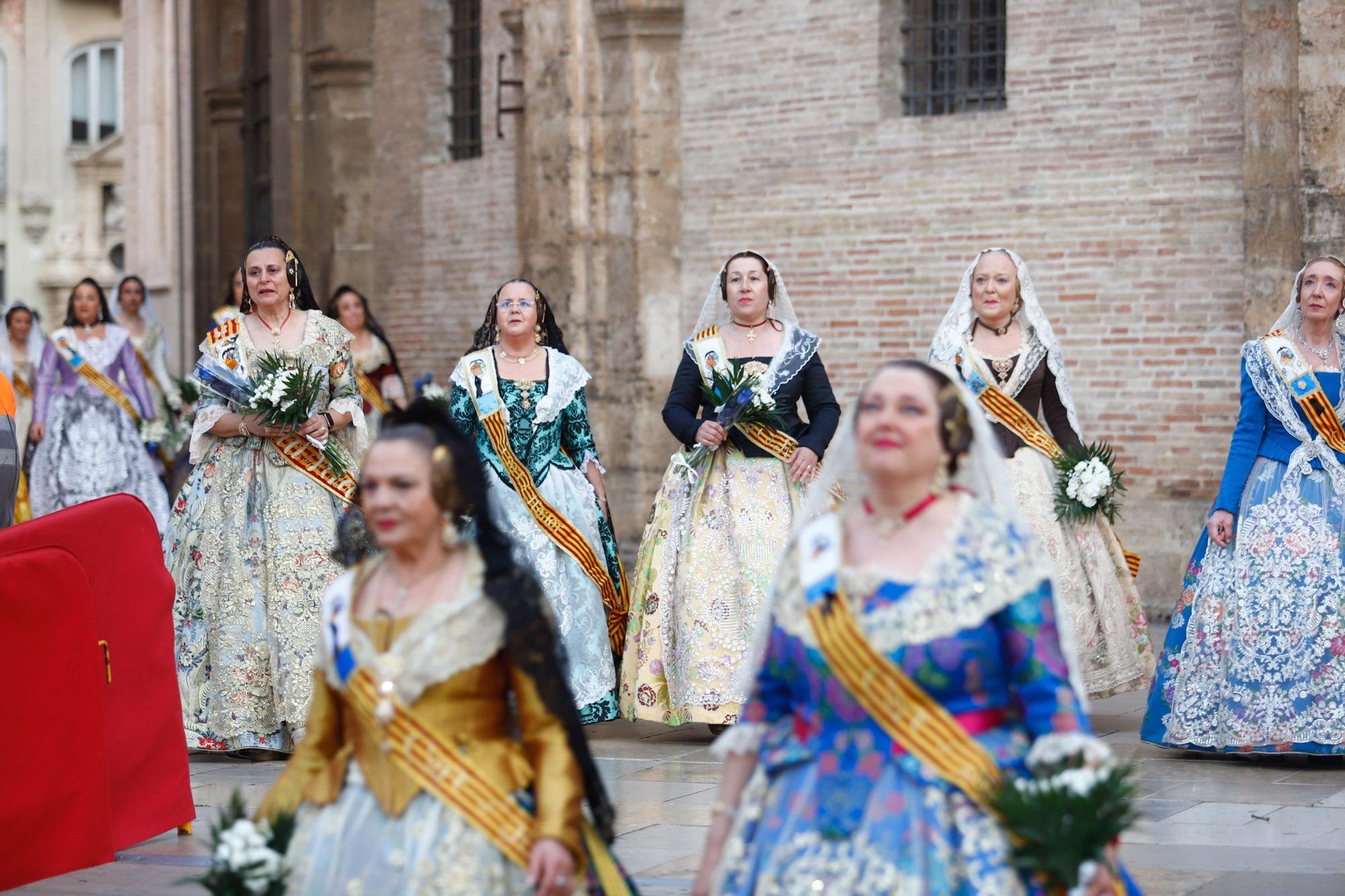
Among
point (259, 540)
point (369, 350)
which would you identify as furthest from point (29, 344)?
point (259, 540)

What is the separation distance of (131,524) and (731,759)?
3149 mm

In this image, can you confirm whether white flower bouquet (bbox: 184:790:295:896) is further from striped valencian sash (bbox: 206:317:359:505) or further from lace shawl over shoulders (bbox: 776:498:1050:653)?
striped valencian sash (bbox: 206:317:359:505)

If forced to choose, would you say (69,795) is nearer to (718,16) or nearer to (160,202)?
(718,16)

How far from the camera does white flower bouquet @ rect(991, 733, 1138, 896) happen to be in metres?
3.38

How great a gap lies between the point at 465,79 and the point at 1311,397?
36.5 feet

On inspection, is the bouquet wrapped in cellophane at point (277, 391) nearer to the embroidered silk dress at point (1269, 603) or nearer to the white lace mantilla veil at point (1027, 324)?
the white lace mantilla veil at point (1027, 324)

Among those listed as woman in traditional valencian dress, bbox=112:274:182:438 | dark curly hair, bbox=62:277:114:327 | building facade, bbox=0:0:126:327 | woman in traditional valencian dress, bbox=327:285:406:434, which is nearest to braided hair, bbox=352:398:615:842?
woman in traditional valencian dress, bbox=327:285:406:434

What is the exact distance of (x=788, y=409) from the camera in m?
8.26

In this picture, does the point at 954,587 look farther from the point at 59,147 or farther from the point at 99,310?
the point at 59,147

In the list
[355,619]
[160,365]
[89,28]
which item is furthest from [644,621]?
[89,28]

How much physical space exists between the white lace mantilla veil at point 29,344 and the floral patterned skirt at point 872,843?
41.3ft

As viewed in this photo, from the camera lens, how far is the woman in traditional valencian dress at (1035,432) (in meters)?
8.20

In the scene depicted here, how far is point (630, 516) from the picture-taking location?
1477 centimetres

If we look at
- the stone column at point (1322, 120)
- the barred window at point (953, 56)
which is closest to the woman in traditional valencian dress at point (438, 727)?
the stone column at point (1322, 120)
